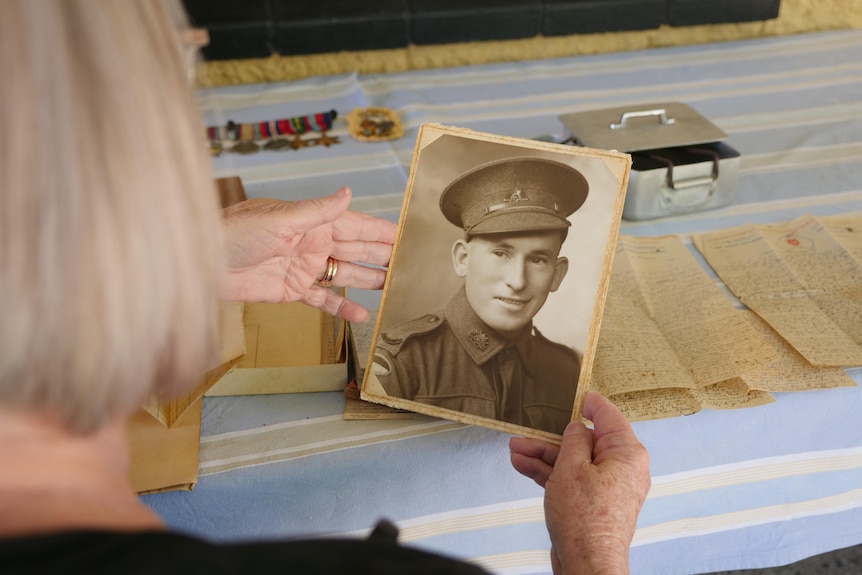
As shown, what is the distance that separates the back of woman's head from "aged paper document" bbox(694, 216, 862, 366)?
0.86 m

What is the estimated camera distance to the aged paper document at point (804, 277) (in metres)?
1.02

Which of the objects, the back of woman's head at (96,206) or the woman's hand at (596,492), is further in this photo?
the woman's hand at (596,492)

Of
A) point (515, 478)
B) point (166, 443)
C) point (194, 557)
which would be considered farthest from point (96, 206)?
point (515, 478)

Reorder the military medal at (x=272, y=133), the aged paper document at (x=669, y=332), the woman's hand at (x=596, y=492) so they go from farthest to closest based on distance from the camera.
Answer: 1. the military medal at (x=272, y=133)
2. the aged paper document at (x=669, y=332)
3. the woman's hand at (x=596, y=492)

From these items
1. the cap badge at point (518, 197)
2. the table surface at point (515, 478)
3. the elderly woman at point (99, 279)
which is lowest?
the table surface at point (515, 478)

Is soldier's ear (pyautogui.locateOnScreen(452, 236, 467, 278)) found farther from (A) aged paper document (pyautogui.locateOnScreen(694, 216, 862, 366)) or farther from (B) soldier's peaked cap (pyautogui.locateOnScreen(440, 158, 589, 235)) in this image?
(A) aged paper document (pyautogui.locateOnScreen(694, 216, 862, 366))

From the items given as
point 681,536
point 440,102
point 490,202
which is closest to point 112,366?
point 490,202

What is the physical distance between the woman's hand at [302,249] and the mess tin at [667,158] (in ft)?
1.54

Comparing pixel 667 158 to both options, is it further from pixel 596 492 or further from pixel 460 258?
pixel 596 492

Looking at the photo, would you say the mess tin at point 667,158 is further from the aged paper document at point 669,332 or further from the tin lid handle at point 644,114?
the aged paper document at point 669,332

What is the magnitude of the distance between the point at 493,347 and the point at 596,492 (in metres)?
0.22

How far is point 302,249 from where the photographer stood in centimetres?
104

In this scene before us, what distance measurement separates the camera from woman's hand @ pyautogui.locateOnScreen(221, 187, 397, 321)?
97 cm

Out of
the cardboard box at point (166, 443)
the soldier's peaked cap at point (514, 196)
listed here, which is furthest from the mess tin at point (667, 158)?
the cardboard box at point (166, 443)
